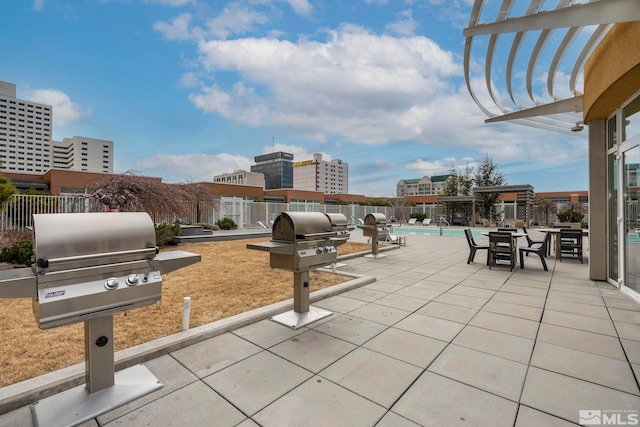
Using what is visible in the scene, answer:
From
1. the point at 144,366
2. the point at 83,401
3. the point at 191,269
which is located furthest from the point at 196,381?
the point at 191,269

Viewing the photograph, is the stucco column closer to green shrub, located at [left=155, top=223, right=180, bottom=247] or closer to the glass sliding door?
the glass sliding door

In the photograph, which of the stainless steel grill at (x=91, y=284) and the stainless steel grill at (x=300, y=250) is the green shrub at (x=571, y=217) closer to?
the stainless steel grill at (x=300, y=250)

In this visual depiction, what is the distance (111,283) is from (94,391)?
880 millimetres

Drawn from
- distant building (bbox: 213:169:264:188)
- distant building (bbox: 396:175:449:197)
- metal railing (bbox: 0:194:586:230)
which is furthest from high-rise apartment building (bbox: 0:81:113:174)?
distant building (bbox: 396:175:449:197)

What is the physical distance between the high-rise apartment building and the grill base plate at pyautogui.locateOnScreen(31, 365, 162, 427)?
6241 cm

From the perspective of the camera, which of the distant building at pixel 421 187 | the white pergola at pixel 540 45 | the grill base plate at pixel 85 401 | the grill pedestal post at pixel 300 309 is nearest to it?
the grill base plate at pixel 85 401

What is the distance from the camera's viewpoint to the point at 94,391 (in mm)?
2104

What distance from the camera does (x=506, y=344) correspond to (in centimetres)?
301

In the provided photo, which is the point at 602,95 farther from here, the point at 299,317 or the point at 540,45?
the point at 299,317

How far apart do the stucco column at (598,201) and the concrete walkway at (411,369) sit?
1664mm

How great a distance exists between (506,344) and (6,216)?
48.5 feet

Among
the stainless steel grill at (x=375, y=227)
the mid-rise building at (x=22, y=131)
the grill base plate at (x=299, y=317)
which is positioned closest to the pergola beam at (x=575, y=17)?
the grill base plate at (x=299, y=317)

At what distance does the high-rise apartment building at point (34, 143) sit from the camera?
53.8 metres

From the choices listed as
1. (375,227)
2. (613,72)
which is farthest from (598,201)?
(375,227)
